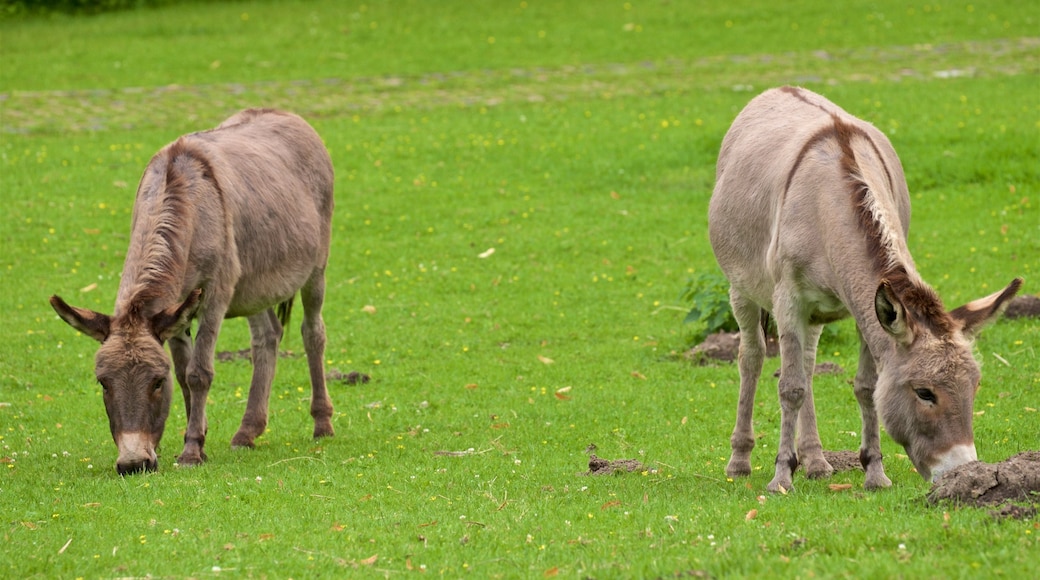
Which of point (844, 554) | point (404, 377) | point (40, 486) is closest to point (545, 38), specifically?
point (404, 377)

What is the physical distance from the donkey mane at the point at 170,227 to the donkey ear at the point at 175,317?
119 millimetres

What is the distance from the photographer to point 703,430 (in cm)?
938

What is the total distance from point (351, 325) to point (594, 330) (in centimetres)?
272

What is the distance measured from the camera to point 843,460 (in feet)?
26.3

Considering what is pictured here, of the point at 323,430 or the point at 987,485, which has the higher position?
the point at 987,485

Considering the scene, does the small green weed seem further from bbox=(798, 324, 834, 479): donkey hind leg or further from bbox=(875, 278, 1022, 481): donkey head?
bbox=(875, 278, 1022, 481): donkey head

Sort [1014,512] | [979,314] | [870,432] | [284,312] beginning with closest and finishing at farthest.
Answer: [1014,512] < [979,314] < [870,432] < [284,312]

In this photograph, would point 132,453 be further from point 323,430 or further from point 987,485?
point 987,485

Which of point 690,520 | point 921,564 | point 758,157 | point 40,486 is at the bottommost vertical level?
point 40,486

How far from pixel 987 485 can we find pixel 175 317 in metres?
5.10

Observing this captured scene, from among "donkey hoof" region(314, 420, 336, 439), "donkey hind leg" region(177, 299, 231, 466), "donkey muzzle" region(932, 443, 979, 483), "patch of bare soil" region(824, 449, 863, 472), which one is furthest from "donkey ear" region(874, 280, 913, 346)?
"donkey hoof" region(314, 420, 336, 439)

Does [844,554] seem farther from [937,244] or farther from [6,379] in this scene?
[937,244]

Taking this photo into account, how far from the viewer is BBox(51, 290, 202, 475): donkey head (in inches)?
312

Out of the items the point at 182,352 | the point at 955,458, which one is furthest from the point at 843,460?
the point at 182,352
